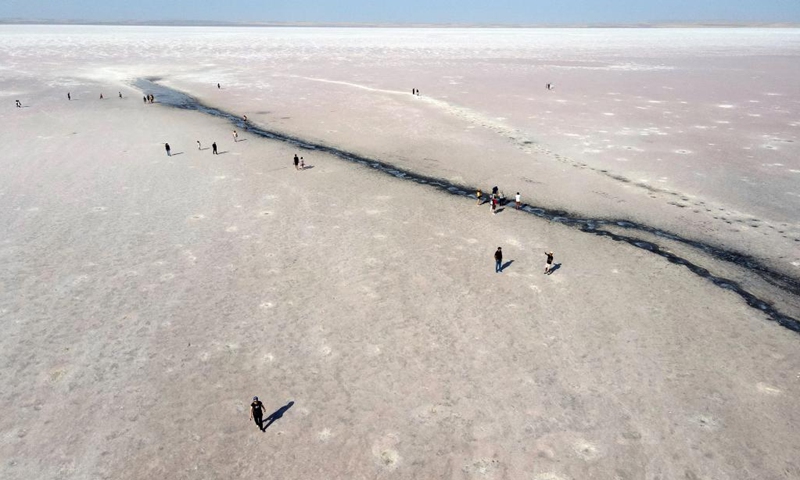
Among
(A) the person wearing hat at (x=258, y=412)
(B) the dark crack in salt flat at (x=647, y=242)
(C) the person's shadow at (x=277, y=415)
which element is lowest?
(C) the person's shadow at (x=277, y=415)

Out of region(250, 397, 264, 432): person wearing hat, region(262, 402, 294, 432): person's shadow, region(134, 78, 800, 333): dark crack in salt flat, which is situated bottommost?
region(262, 402, 294, 432): person's shadow

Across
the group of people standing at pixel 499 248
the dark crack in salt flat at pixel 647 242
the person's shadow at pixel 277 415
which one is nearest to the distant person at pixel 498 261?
the group of people standing at pixel 499 248

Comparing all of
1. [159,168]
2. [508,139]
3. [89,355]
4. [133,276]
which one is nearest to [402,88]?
[508,139]

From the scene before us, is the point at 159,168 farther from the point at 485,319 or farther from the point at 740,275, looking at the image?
the point at 740,275

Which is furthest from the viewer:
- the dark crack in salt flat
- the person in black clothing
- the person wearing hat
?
the person in black clothing

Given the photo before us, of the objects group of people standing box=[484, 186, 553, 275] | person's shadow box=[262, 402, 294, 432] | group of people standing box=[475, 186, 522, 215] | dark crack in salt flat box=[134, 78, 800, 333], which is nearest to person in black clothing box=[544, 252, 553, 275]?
group of people standing box=[484, 186, 553, 275]

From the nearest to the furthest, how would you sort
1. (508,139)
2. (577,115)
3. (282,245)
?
1. (282,245)
2. (508,139)
3. (577,115)

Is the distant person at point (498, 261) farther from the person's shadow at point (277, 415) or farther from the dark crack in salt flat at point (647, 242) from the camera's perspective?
the person's shadow at point (277, 415)

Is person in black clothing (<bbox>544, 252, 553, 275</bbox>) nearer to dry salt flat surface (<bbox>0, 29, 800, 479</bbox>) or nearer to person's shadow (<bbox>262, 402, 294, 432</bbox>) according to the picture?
dry salt flat surface (<bbox>0, 29, 800, 479</bbox>)
